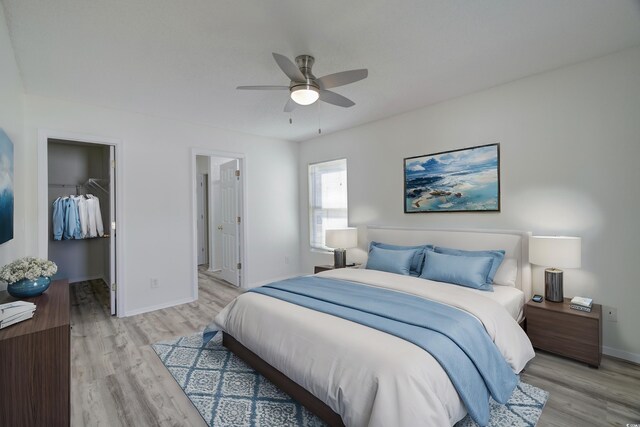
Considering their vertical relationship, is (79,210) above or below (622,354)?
above

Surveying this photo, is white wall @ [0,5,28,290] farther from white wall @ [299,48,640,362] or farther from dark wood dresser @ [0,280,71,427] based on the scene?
white wall @ [299,48,640,362]

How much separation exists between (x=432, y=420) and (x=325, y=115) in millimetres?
3427

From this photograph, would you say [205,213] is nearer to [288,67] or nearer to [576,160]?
[288,67]

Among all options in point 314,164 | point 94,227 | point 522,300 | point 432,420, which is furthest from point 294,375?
point 94,227

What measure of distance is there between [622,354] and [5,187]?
4.80m

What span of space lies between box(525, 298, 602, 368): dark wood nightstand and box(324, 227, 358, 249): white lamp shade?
7.00 ft

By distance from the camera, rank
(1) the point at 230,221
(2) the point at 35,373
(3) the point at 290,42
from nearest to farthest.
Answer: (2) the point at 35,373 < (3) the point at 290,42 < (1) the point at 230,221

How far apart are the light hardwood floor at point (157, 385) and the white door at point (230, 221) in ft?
5.80

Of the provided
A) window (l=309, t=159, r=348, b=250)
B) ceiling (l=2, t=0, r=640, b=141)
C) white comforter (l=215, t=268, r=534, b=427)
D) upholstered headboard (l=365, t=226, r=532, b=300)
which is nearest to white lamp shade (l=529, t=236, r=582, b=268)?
upholstered headboard (l=365, t=226, r=532, b=300)

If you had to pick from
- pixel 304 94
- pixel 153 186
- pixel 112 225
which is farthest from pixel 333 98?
pixel 112 225

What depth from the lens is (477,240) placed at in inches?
124

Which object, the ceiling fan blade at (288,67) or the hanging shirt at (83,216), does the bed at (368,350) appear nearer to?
the ceiling fan blade at (288,67)

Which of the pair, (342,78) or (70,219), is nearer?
(342,78)

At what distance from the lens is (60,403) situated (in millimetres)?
1575
